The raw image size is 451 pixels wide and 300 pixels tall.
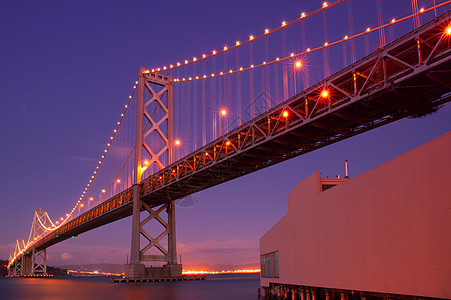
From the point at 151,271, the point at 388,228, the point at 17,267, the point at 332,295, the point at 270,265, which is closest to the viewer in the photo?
the point at 388,228

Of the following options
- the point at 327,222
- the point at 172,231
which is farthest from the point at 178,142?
the point at 327,222

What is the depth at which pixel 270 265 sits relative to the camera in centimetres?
3186

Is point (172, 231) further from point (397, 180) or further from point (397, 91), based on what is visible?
point (397, 180)

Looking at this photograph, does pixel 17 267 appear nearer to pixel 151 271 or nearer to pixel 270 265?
pixel 151 271

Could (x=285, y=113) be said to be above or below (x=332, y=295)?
above

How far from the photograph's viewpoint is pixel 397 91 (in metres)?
23.9

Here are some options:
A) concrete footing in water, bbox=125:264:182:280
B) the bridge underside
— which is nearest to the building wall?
the bridge underside

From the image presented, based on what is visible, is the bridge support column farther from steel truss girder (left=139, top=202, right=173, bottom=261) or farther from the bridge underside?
the bridge underside

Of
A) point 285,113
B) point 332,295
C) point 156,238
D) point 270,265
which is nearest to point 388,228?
point 332,295

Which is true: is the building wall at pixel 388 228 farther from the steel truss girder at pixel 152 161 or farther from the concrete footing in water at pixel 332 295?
the steel truss girder at pixel 152 161

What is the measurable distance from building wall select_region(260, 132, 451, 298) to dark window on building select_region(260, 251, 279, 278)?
6815 mm

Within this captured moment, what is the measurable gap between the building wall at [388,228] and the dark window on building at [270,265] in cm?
682

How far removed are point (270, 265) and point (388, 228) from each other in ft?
57.3

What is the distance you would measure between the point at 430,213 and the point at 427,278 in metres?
1.76
